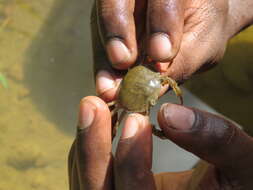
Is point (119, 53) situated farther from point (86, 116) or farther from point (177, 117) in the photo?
point (177, 117)

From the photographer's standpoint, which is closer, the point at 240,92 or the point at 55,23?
the point at 240,92

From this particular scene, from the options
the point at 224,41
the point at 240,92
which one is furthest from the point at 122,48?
the point at 240,92

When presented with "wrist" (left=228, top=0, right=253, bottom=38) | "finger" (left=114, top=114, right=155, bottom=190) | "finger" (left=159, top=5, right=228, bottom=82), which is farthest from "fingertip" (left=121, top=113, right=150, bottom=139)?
"wrist" (left=228, top=0, right=253, bottom=38)

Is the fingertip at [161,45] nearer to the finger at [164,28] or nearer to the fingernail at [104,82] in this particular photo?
the finger at [164,28]

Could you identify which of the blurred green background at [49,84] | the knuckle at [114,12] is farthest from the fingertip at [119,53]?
the blurred green background at [49,84]

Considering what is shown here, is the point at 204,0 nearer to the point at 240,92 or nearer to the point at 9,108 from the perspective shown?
the point at 240,92

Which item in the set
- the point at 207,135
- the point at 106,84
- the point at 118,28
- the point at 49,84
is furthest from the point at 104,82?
the point at 49,84
